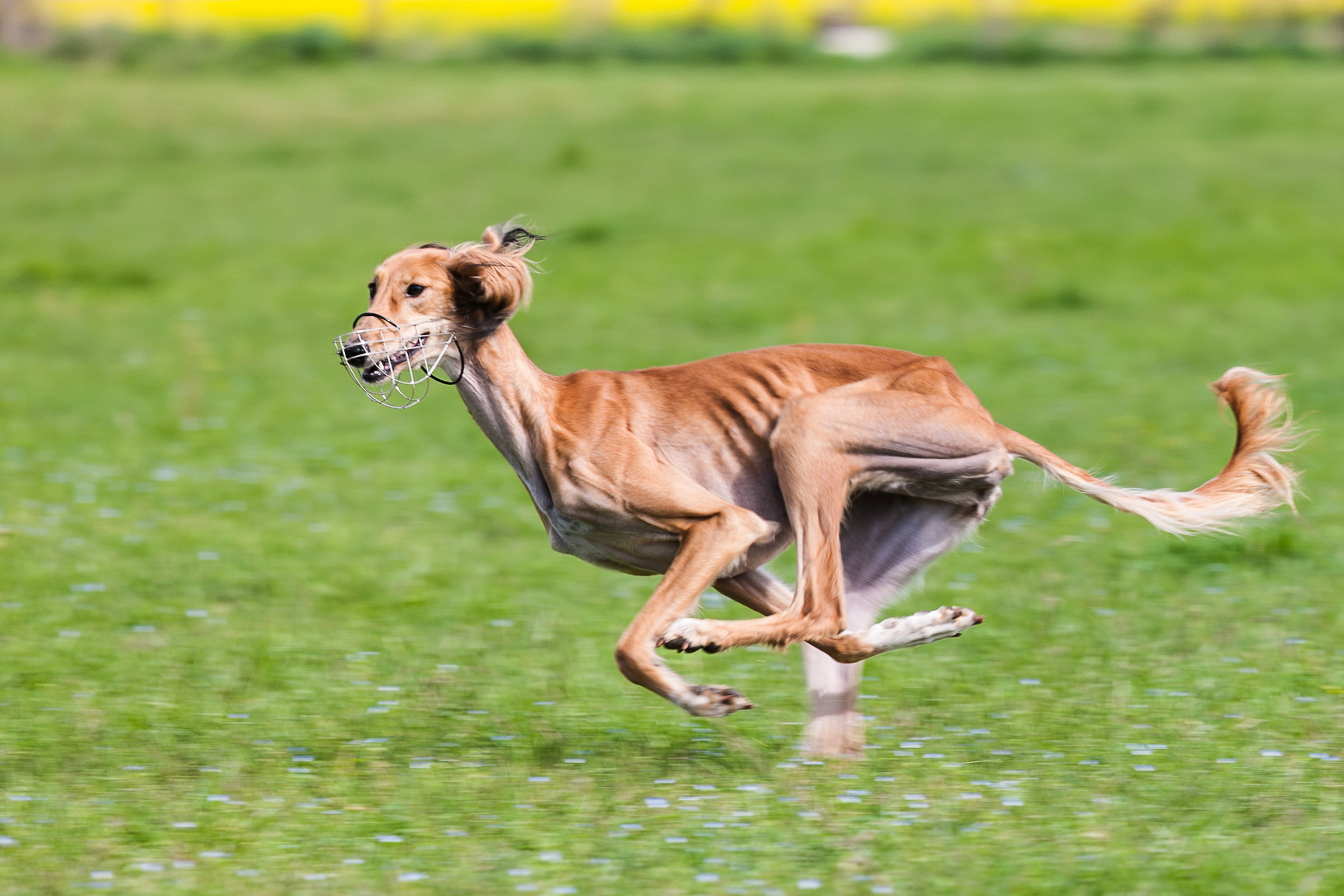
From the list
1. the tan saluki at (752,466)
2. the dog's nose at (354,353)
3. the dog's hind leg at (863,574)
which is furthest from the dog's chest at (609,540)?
the dog's nose at (354,353)

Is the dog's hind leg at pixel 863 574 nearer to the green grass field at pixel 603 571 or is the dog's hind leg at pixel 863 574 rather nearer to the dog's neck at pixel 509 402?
the green grass field at pixel 603 571

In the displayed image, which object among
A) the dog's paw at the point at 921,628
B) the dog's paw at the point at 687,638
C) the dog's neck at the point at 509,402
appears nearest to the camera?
the dog's paw at the point at 687,638

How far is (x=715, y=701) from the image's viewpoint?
548cm

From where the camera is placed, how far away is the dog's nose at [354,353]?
550 centimetres

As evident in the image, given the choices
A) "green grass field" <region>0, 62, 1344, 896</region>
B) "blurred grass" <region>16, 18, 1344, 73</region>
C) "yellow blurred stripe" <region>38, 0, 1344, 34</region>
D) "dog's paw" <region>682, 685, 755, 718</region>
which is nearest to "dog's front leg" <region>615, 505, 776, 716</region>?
"dog's paw" <region>682, 685, 755, 718</region>

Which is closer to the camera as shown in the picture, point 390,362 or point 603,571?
point 390,362

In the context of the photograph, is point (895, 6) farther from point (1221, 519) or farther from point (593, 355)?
point (1221, 519)

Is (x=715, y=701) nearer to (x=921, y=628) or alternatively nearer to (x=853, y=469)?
(x=921, y=628)

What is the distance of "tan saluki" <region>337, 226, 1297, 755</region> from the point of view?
5680mm

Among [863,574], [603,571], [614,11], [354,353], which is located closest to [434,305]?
[354,353]

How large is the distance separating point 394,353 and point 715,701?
153 cm

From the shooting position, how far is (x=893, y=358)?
20.4 feet

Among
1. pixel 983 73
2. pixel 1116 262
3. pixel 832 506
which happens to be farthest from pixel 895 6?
pixel 832 506

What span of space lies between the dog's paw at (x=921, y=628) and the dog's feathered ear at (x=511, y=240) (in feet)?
5.84
